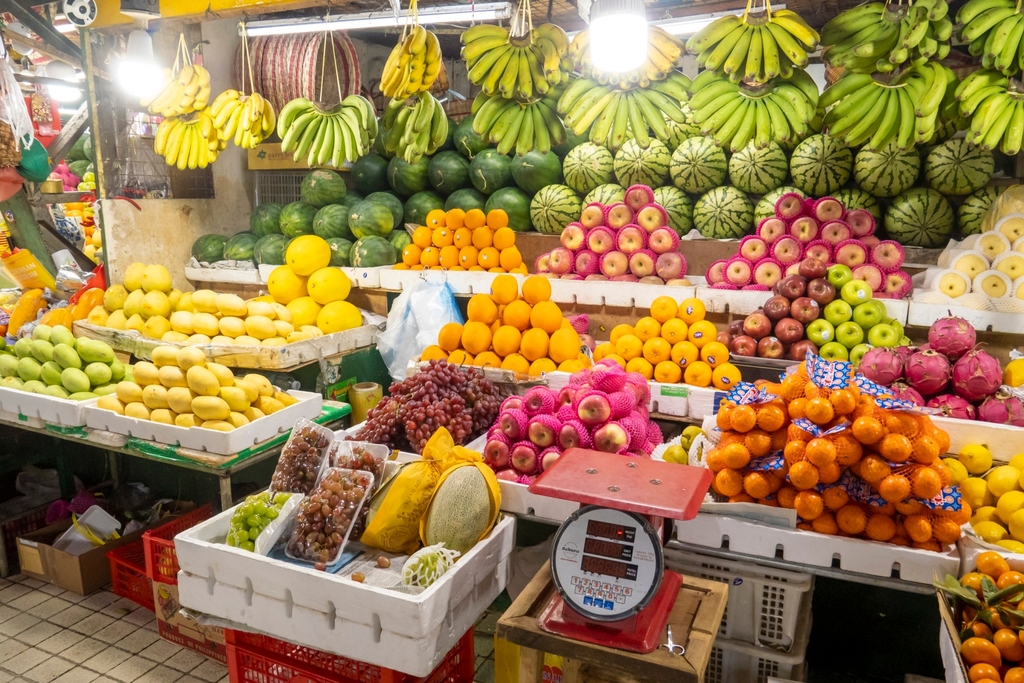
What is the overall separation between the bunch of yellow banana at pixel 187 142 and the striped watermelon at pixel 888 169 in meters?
3.76

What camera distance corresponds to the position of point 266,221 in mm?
4891

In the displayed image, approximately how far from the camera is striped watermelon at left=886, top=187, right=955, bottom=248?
11.7ft

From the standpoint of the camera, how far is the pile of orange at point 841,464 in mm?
1867

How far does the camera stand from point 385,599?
5.90ft

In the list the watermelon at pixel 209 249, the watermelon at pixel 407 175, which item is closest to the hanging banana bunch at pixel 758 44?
the watermelon at pixel 407 175

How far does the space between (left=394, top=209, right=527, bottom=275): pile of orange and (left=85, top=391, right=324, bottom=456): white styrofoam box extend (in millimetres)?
1365

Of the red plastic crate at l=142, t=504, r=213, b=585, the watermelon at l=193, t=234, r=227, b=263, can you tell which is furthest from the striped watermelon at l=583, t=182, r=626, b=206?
the red plastic crate at l=142, t=504, r=213, b=585

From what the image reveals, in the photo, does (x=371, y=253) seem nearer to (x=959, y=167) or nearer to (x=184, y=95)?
(x=184, y=95)

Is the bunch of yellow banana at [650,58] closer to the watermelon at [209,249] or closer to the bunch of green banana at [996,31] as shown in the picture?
the bunch of green banana at [996,31]

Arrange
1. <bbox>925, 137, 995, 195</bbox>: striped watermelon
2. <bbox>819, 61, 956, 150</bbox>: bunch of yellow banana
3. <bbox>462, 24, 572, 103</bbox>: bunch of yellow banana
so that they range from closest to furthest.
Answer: <bbox>819, 61, 956, 150</bbox>: bunch of yellow banana
<bbox>462, 24, 572, 103</bbox>: bunch of yellow banana
<bbox>925, 137, 995, 195</bbox>: striped watermelon

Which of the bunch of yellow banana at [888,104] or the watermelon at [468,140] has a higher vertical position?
the watermelon at [468,140]

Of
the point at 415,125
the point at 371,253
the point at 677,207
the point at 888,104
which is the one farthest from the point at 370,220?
the point at 888,104

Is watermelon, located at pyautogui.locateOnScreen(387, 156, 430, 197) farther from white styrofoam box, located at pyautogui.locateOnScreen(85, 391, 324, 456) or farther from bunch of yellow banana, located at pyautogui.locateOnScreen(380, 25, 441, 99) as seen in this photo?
white styrofoam box, located at pyautogui.locateOnScreen(85, 391, 324, 456)

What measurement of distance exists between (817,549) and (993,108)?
74.4 inches
